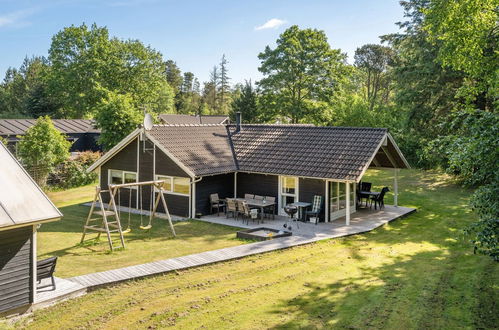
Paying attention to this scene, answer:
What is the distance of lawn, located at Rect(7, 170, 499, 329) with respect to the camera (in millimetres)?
8188

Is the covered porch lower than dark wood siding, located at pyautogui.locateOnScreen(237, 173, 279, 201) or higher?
lower

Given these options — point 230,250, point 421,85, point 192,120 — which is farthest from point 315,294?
point 192,120

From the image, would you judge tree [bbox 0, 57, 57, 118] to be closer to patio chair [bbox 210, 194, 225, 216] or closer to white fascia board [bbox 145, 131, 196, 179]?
white fascia board [bbox 145, 131, 196, 179]

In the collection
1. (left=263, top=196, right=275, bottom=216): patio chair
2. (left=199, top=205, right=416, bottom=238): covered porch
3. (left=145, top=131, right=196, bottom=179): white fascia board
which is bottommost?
(left=199, top=205, right=416, bottom=238): covered porch

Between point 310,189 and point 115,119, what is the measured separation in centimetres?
1536

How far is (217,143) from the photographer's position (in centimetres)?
2061

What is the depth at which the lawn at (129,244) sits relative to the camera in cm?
1182

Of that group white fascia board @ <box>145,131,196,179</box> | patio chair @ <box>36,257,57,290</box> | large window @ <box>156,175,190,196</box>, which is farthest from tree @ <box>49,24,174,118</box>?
patio chair @ <box>36,257,57,290</box>

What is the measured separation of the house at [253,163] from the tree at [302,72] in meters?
18.3

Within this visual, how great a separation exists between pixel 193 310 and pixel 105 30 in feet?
150

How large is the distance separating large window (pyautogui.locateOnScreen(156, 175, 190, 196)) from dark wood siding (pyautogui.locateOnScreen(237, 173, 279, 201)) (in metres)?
2.73

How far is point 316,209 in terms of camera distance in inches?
672

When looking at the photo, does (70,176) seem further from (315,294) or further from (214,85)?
(214,85)

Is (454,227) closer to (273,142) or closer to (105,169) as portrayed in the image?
(273,142)
